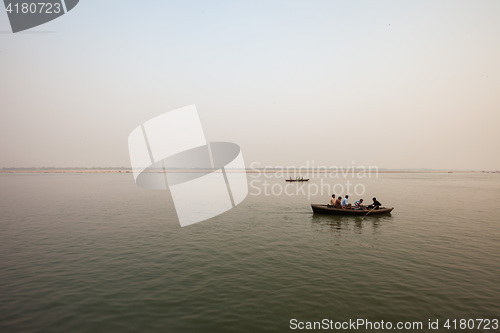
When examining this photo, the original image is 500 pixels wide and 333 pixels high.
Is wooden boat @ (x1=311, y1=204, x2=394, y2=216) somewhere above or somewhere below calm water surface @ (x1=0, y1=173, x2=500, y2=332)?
below

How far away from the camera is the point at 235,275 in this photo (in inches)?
517

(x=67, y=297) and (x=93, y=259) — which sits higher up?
(x=67, y=297)

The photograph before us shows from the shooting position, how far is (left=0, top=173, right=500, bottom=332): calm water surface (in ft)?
31.2

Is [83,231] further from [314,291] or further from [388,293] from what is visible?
[388,293]

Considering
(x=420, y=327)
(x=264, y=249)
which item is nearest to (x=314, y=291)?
(x=420, y=327)

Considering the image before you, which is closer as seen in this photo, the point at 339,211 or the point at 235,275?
the point at 235,275

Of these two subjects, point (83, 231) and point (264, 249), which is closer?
point (264, 249)

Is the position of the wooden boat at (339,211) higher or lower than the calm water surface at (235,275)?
lower

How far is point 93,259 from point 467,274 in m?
20.1

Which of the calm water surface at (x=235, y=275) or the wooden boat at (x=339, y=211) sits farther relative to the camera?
the wooden boat at (x=339, y=211)

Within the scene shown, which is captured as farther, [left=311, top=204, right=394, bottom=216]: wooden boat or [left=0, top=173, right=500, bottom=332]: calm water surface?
[left=311, top=204, right=394, bottom=216]: wooden boat

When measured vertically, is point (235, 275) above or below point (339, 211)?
above

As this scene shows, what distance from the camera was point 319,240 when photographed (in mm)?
19922

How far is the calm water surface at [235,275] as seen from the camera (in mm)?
9508
